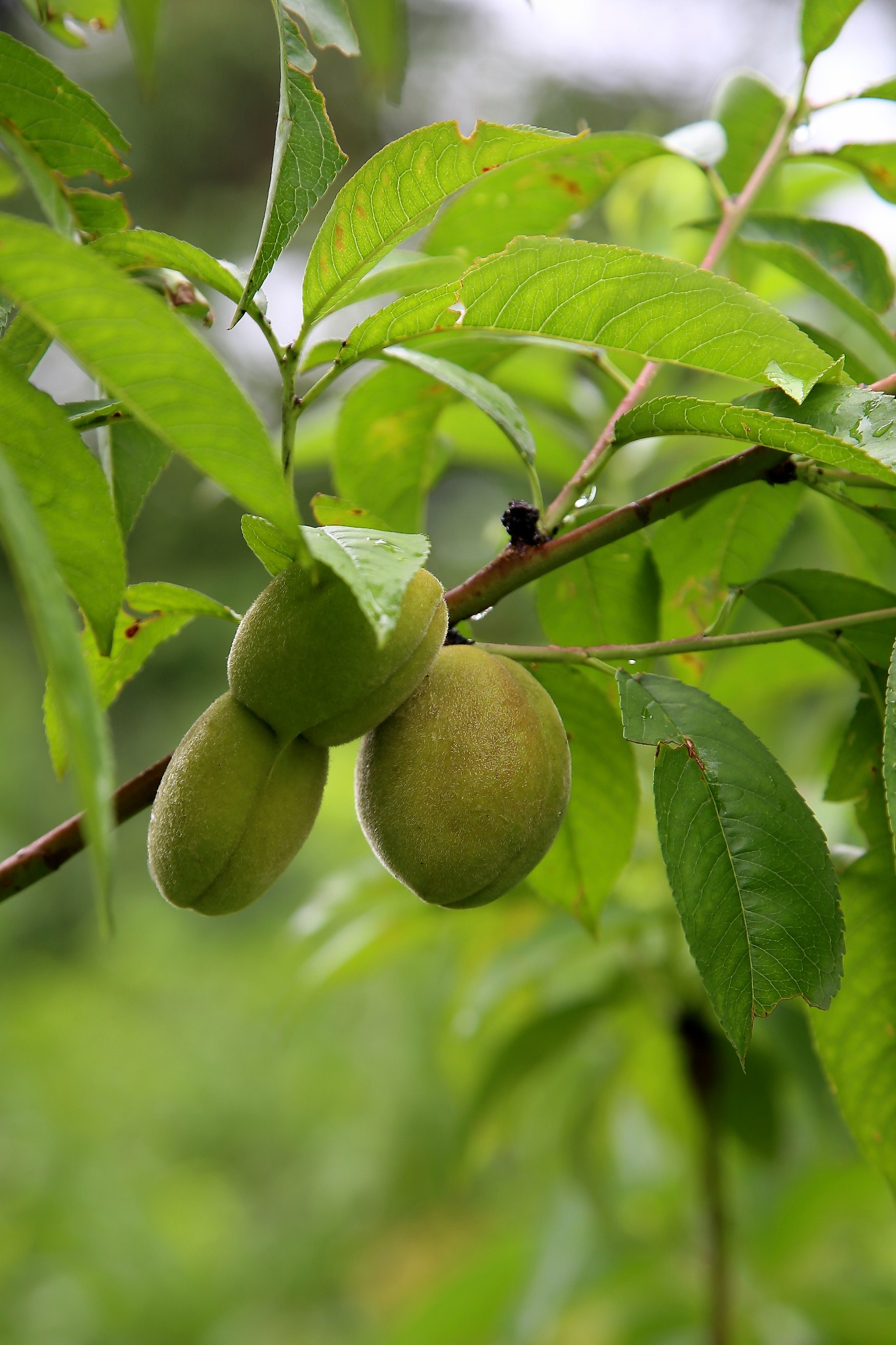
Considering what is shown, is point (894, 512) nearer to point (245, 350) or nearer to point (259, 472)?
point (259, 472)

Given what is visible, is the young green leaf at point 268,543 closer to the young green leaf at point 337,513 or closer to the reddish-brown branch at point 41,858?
the young green leaf at point 337,513

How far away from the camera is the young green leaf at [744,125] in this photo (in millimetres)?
1040

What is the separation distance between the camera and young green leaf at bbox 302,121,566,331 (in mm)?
603

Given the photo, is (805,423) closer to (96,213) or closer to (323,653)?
(323,653)

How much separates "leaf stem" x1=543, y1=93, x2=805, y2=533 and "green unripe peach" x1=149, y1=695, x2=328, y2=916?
227mm

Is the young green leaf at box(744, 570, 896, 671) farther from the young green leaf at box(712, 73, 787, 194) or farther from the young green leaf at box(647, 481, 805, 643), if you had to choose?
the young green leaf at box(712, 73, 787, 194)

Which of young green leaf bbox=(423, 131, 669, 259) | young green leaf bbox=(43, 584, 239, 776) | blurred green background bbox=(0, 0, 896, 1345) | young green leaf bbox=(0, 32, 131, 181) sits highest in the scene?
young green leaf bbox=(0, 32, 131, 181)

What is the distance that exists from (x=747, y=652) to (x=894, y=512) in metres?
0.53

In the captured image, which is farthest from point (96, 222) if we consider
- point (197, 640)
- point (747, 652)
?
point (197, 640)

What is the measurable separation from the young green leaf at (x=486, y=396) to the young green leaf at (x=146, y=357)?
27cm

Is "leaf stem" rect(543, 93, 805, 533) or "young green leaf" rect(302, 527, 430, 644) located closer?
"young green leaf" rect(302, 527, 430, 644)

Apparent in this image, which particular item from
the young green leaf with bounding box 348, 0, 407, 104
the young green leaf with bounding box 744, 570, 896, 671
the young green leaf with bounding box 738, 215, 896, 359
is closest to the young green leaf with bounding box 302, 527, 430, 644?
the young green leaf with bounding box 744, 570, 896, 671

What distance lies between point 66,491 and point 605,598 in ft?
1.51

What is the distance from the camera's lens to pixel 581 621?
89cm
